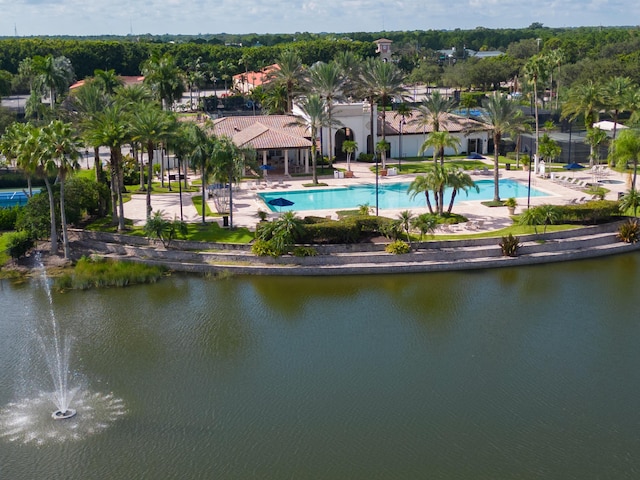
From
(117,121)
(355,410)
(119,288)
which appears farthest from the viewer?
(117,121)

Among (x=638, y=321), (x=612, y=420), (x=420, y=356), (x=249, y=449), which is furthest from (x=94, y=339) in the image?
(x=638, y=321)

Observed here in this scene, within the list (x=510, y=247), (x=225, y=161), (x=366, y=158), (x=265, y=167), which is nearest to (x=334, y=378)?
(x=510, y=247)

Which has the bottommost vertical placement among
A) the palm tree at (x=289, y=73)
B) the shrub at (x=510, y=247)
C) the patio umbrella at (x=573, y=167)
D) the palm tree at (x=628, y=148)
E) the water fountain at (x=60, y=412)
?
the water fountain at (x=60, y=412)

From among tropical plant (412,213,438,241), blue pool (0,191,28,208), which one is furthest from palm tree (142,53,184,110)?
tropical plant (412,213,438,241)

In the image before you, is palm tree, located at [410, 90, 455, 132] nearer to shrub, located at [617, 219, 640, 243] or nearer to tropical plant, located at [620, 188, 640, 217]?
tropical plant, located at [620, 188, 640, 217]

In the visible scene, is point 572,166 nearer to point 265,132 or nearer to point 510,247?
point 510,247

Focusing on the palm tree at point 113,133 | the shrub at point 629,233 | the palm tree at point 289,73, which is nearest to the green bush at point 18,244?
the palm tree at point 113,133

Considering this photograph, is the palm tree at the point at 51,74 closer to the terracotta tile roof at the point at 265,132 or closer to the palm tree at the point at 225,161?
the terracotta tile roof at the point at 265,132

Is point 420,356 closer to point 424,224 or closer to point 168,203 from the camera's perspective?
point 424,224
